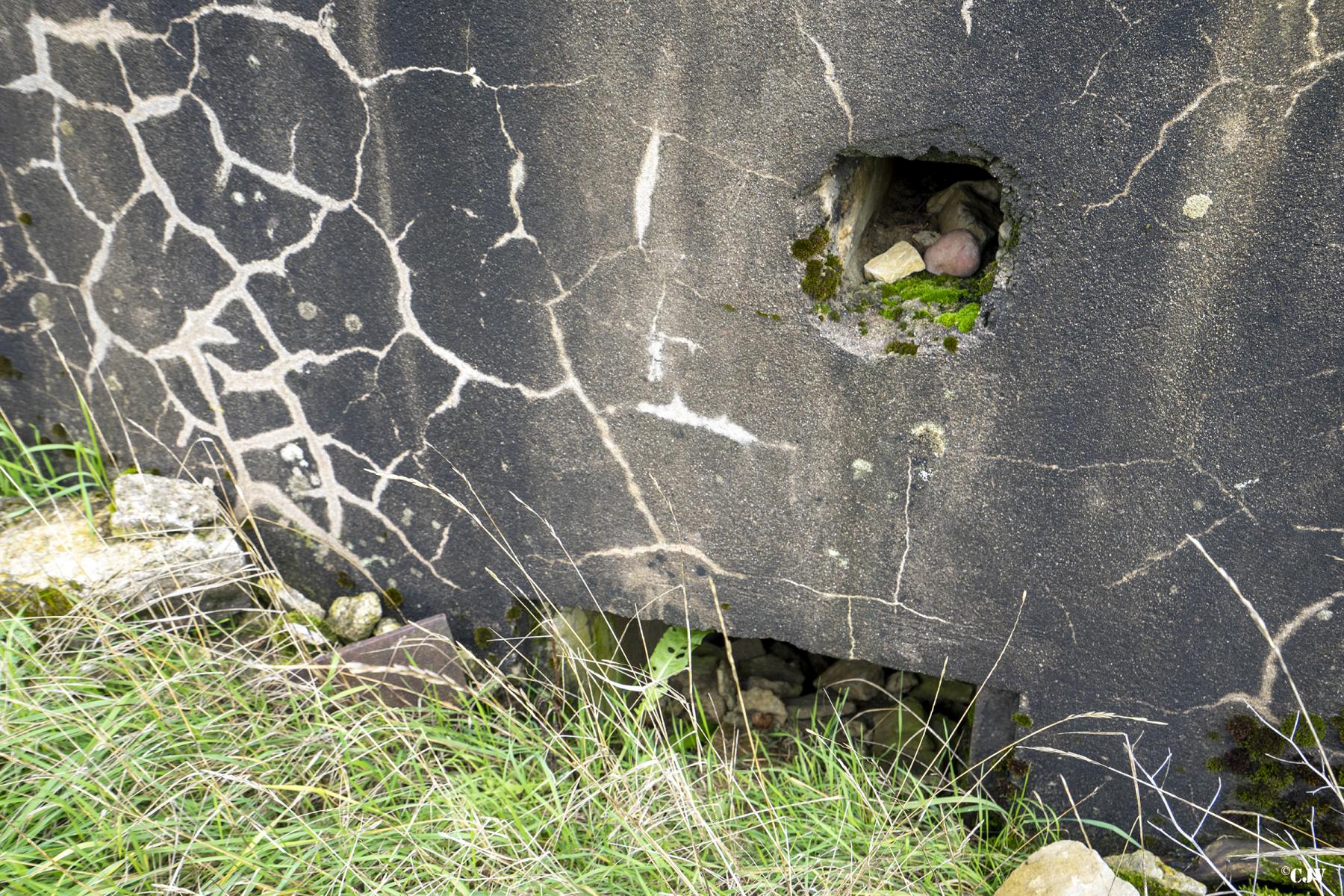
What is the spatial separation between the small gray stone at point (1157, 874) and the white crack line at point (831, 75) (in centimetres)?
149

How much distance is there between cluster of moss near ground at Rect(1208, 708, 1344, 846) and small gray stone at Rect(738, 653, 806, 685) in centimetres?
119

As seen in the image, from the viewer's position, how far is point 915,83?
4.85ft

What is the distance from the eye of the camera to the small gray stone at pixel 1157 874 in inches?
69.8

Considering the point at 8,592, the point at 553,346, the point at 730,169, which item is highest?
the point at 730,169

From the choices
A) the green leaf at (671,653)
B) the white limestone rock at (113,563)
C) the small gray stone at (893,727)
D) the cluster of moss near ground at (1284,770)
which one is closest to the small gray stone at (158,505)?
the white limestone rock at (113,563)

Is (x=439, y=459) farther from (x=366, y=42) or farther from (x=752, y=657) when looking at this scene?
(x=752, y=657)

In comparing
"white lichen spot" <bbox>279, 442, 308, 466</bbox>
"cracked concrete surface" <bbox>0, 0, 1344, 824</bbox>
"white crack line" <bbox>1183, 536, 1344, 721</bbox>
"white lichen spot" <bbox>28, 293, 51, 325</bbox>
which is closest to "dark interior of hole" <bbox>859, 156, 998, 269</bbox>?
"cracked concrete surface" <bbox>0, 0, 1344, 824</bbox>

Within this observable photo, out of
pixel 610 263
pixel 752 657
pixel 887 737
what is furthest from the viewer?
pixel 752 657

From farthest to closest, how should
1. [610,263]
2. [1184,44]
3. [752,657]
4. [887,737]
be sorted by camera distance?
[752,657] < [887,737] < [610,263] < [1184,44]

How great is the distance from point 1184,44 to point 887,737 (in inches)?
70.4

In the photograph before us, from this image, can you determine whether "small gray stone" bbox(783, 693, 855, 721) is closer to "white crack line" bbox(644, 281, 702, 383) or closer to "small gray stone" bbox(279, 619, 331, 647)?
"white crack line" bbox(644, 281, 702, 383)

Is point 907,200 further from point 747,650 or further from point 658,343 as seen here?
point 747,650

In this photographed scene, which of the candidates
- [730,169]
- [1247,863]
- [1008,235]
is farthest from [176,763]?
[1247,863]

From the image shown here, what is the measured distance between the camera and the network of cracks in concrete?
64.7 inches
